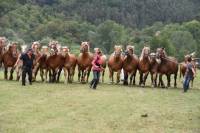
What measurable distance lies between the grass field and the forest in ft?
238

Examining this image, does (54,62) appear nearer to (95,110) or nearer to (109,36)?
(95,110)

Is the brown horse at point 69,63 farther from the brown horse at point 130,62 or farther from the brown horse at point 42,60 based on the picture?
the brown horse at point 130,62

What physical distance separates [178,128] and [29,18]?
12108 cm

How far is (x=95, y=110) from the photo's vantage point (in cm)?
1769

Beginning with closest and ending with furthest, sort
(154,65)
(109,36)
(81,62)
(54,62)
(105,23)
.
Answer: (54,62)
(154,65)
(81,62)
(109,36)
(105,23)

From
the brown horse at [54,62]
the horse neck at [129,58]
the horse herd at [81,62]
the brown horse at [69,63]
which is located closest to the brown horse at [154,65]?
the horse herd at [81,62]

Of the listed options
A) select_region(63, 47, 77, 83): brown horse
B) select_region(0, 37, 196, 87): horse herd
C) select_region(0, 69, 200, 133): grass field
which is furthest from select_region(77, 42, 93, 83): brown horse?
select_region(0, 69, 200, 133): grass field

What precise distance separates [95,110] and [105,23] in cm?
12597

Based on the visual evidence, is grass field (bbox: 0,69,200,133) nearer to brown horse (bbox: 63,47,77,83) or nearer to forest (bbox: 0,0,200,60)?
brown horse (bbox: 63,47,77,83)

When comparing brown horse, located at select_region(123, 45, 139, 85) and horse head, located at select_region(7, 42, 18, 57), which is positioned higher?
horse head, located at select_region(7, 42, 18, 57)

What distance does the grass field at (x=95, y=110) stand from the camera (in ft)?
48.6

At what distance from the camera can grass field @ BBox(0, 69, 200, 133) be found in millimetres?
14812

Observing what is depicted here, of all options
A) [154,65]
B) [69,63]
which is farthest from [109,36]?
[69,63]

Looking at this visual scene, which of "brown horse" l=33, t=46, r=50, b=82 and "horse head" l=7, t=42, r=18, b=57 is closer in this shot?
"brown horse" l=33, t=46, r=50, b=82
